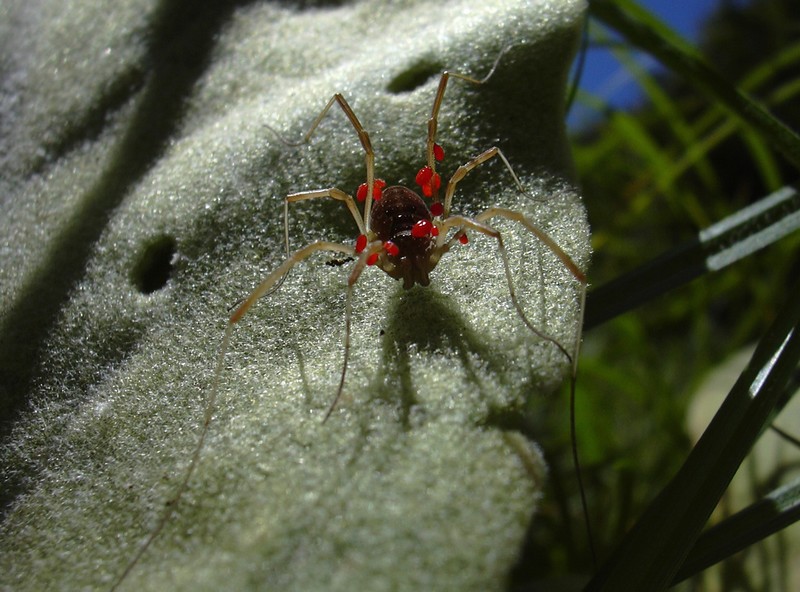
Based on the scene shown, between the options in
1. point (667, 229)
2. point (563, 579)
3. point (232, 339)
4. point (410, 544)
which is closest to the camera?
point (410, 544)

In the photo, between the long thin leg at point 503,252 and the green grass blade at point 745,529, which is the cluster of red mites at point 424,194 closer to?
the long thin leg at point 503,252

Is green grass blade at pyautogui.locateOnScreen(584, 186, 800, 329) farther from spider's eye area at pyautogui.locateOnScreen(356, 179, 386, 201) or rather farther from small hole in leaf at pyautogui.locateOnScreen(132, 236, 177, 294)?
small hole in leaf at pyautogui.locateOnScreen(132, 236, 177, 294)

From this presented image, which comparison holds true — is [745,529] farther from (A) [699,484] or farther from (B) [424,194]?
(B) [424,194]

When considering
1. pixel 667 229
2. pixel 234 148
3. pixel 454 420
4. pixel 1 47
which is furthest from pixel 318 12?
pixel 667 229

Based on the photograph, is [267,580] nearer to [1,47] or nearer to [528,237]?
[528,237]

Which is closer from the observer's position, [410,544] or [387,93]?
[410,544]

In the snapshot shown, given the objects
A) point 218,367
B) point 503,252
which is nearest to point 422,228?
point 503,252
